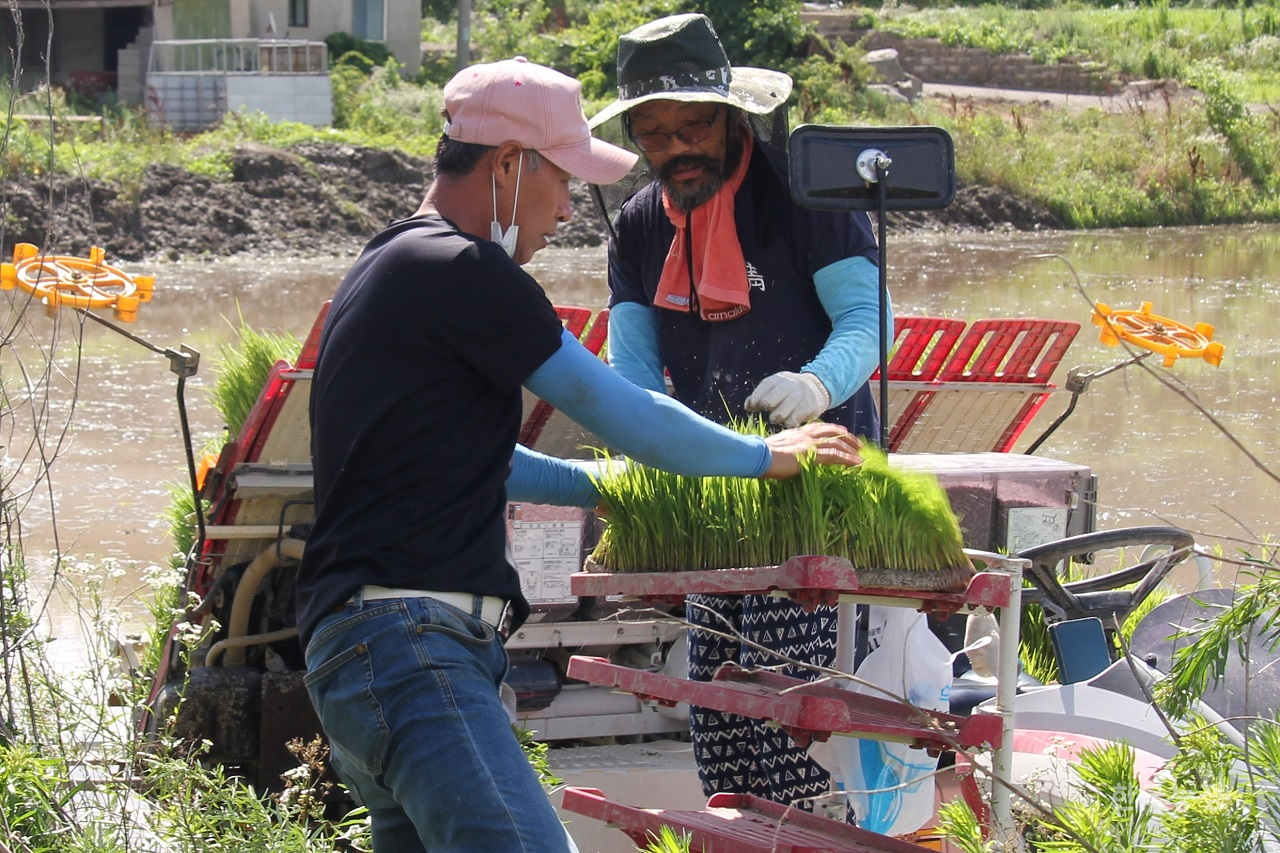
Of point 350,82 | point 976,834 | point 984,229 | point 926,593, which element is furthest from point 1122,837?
point 350,82

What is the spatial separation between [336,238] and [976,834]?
18.6 m

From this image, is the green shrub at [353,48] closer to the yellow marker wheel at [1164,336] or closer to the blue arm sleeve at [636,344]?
the yellow marker wheel at [1164,336]

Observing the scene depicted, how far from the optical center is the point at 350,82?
28938 mm

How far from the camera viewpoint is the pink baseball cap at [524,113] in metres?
2.46

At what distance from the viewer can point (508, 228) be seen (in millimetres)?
2492

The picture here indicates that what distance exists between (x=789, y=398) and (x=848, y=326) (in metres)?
0.34

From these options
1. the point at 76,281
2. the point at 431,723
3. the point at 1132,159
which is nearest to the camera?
the point at 431,723

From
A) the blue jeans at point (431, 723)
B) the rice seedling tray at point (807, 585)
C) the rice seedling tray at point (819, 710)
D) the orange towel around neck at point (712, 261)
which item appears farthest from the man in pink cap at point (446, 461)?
the orange towel around neck at point (712, 261)

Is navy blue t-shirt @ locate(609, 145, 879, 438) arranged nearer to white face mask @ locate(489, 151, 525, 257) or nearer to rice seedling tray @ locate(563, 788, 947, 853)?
rice seedling tray @ locate(563, 788, 947, 853)

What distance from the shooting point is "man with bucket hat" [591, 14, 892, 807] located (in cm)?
339

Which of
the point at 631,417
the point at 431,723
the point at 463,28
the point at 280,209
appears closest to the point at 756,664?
the point at 631,417

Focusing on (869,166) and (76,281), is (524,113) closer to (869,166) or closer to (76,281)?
(869,166)

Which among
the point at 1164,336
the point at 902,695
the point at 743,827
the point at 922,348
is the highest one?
the point at 1164,336

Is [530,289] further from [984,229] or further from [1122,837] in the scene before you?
[984,229]
